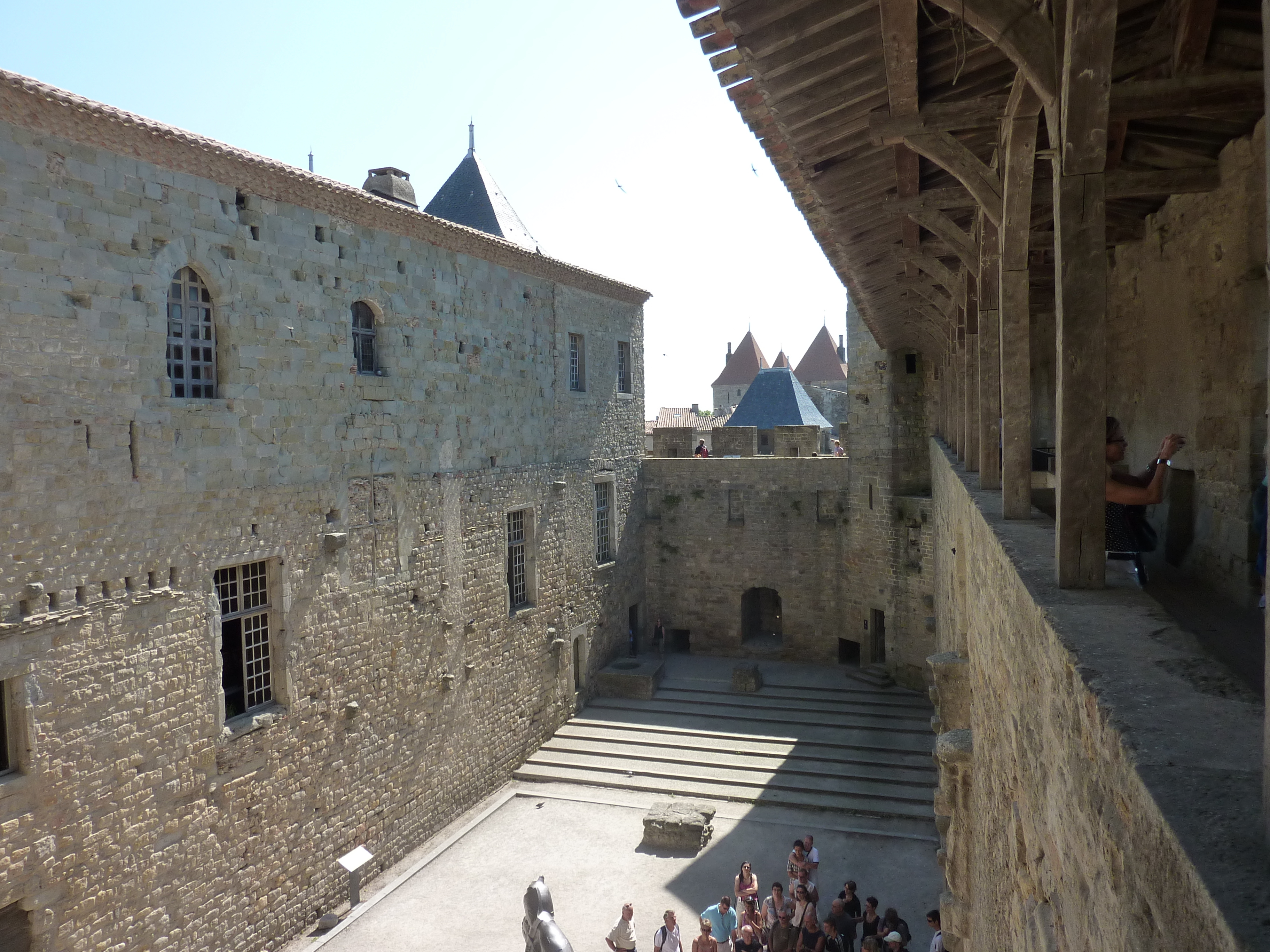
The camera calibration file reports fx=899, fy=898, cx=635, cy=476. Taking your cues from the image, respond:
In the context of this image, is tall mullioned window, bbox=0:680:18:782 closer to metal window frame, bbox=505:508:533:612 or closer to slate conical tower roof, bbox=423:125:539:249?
metal window frame, bbox=505:508:533:612

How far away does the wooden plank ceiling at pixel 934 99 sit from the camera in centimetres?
357

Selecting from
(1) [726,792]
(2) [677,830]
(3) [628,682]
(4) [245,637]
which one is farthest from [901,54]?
(3) [628,682]

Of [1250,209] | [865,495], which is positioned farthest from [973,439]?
[865,495]

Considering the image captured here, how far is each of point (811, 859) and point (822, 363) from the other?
1668 inches

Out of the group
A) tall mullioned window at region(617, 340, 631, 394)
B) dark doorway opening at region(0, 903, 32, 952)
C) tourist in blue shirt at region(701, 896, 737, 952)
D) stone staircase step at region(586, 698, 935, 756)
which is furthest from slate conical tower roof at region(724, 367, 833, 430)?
dark doorway opening at region(0, 903, 32, 952)

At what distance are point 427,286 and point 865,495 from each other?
10348 millimetres

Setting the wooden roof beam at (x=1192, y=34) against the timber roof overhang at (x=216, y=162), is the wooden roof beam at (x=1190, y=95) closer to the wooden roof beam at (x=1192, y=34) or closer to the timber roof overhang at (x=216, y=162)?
the wooden roof beam at (x=1192, y=34)

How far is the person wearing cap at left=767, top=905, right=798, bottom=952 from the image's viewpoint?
927 cm

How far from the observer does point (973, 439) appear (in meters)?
8.75

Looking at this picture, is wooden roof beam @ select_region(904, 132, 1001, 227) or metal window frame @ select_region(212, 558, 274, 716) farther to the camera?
metal window frame @ select_region(212, 558, 274, 716)

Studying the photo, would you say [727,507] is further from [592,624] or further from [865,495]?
[592,624]

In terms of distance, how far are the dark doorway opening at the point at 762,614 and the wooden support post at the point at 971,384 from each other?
12308mm

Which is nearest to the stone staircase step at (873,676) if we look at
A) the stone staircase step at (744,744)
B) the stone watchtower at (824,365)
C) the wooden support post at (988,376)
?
the stone staircase step at (744,744)

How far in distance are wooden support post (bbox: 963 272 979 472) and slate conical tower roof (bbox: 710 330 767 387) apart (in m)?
46.2
